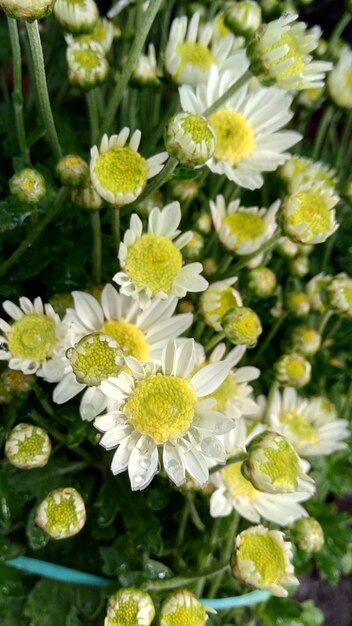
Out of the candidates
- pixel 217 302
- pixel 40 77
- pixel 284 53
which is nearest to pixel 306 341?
pixel 217 302

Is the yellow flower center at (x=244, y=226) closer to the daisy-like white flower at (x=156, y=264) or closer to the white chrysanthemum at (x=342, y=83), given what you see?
the daisy-like white flower at (x=156, y=264)

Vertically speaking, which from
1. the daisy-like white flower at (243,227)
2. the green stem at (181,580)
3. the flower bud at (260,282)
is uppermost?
the daisy-like white flower at (243,227)

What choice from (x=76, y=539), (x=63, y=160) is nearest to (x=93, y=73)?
(x=63, y=160)

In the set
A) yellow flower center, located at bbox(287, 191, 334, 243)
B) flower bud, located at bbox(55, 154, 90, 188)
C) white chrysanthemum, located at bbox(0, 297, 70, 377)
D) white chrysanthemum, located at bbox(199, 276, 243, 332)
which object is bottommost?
white chrysanthemum, located at bbox(199, 276, 243, 332)

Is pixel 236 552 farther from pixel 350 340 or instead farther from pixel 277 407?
pixel 350 340

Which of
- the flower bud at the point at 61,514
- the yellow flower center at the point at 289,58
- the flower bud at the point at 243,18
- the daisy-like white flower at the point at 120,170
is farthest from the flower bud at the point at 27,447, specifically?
the flower bud at the point at 243,18

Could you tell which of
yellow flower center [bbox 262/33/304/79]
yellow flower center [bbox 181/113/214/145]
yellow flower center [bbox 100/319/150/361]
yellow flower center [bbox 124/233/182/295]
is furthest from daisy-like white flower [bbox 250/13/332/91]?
yellow flower center [bbox 100/319/150/361]

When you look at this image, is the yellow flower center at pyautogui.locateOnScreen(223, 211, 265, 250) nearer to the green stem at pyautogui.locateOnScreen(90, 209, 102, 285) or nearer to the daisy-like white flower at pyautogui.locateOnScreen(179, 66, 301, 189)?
the daisy-like white flower at pyautogui.locateOnScreen(179, 66, 301, 189)
